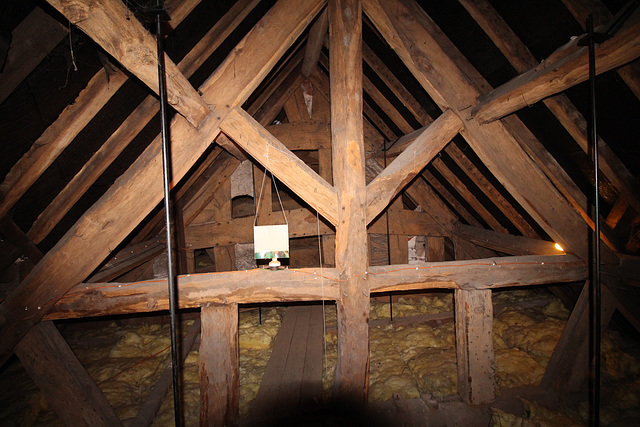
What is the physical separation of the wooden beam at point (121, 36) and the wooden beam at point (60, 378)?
2.34 m

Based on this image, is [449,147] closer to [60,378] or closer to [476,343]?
[476,343]

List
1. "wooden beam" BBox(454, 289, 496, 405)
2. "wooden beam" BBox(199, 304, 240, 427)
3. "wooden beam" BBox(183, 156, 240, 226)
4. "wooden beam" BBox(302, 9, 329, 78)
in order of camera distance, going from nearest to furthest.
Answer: "wooden beam" BBox(199, 304, 240, 427) → "wooden beam" BBox(454, 289, 496, 405) → "wooden beam" BBox(302, 9, 329, 78) → "wooden beam" BBox(183, 156, 240, 226)

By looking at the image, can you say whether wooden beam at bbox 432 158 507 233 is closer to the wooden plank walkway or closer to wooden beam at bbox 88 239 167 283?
the wooden plank walkway

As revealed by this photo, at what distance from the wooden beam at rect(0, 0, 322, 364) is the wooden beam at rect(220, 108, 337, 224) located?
13 centimetres

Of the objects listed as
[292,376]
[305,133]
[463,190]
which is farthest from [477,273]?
[305,133]

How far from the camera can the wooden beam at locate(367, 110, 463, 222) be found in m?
2.36

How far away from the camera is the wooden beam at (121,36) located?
4.06 ft

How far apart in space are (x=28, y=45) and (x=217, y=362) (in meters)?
2.73

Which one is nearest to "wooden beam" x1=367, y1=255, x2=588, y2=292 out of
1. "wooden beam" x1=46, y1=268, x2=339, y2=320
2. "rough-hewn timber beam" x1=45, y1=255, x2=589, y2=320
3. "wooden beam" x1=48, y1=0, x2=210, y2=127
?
"rough-hewn timber beam" x1=45, y1=255, x2=589, y2=320

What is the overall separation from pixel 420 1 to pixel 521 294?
537 centimetres

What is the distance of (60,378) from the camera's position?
2293 mm

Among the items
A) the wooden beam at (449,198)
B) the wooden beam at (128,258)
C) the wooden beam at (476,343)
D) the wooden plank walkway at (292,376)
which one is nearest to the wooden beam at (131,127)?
the wooden beam at (128,258)

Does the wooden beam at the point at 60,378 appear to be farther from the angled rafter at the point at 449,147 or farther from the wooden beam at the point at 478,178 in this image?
the wooden beam at the point at 478,178

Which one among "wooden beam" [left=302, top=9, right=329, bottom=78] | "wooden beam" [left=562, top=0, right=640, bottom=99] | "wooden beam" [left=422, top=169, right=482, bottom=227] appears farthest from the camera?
"wooden beam" [left=422, top=169, right=482, bottom=227]
